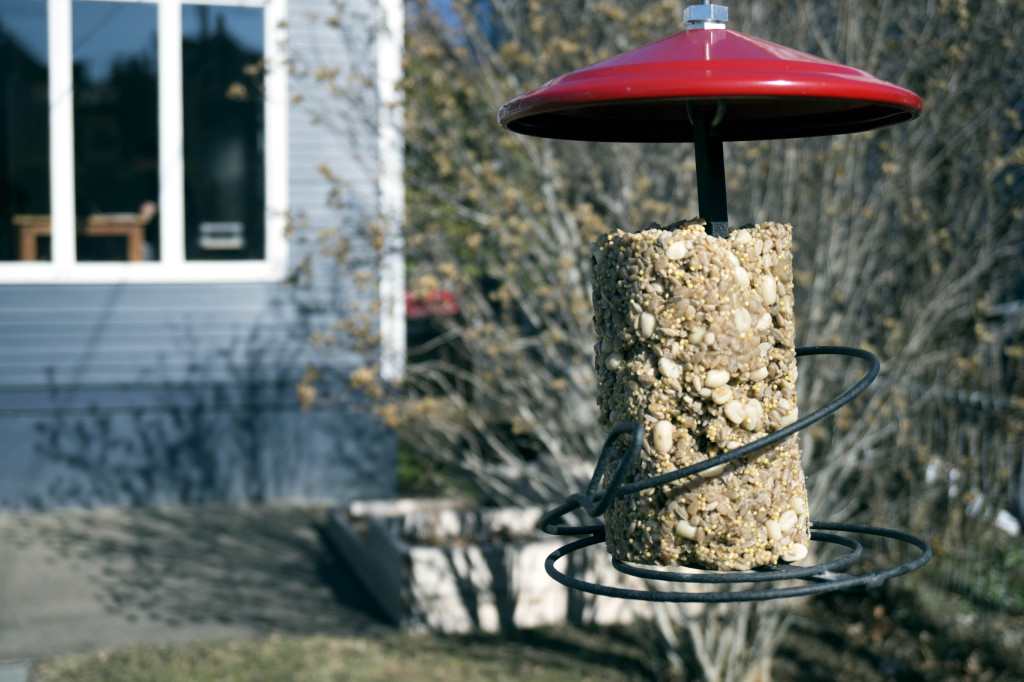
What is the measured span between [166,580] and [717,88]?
594cm

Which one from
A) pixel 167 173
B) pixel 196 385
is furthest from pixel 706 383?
pixel 167 173

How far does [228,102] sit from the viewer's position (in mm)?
8766

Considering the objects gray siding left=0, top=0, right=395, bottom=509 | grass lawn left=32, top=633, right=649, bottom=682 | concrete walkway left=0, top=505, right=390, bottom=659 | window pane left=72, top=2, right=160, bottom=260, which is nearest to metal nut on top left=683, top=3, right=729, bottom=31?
grass lawn left=32, top=633, right=649, bottom=682

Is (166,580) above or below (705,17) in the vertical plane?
below

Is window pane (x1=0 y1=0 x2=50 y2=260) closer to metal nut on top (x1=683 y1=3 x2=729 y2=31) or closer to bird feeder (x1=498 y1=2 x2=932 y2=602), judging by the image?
bird feeder (x1=498 y1=2 x2=932 y2=602)

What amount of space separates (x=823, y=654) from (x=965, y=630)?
0.76m

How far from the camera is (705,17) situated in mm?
1981

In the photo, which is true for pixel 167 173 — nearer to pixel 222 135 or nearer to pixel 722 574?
pixel 222 135

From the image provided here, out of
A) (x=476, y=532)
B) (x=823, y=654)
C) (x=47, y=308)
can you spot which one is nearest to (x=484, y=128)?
(x=476, y=532)

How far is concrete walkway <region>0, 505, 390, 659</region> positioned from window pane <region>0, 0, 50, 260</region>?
224cm

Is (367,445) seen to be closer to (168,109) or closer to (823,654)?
(168,109)

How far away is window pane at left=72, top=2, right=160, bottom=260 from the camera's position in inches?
334

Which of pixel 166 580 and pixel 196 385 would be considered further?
pixel 196 385

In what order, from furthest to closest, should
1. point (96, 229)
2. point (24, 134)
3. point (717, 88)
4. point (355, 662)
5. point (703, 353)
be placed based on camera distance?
1. point (96, 229)
2. point (24, 134)
3. point (355, 662)
4. point (703, 353)
5. point (717, 88)
